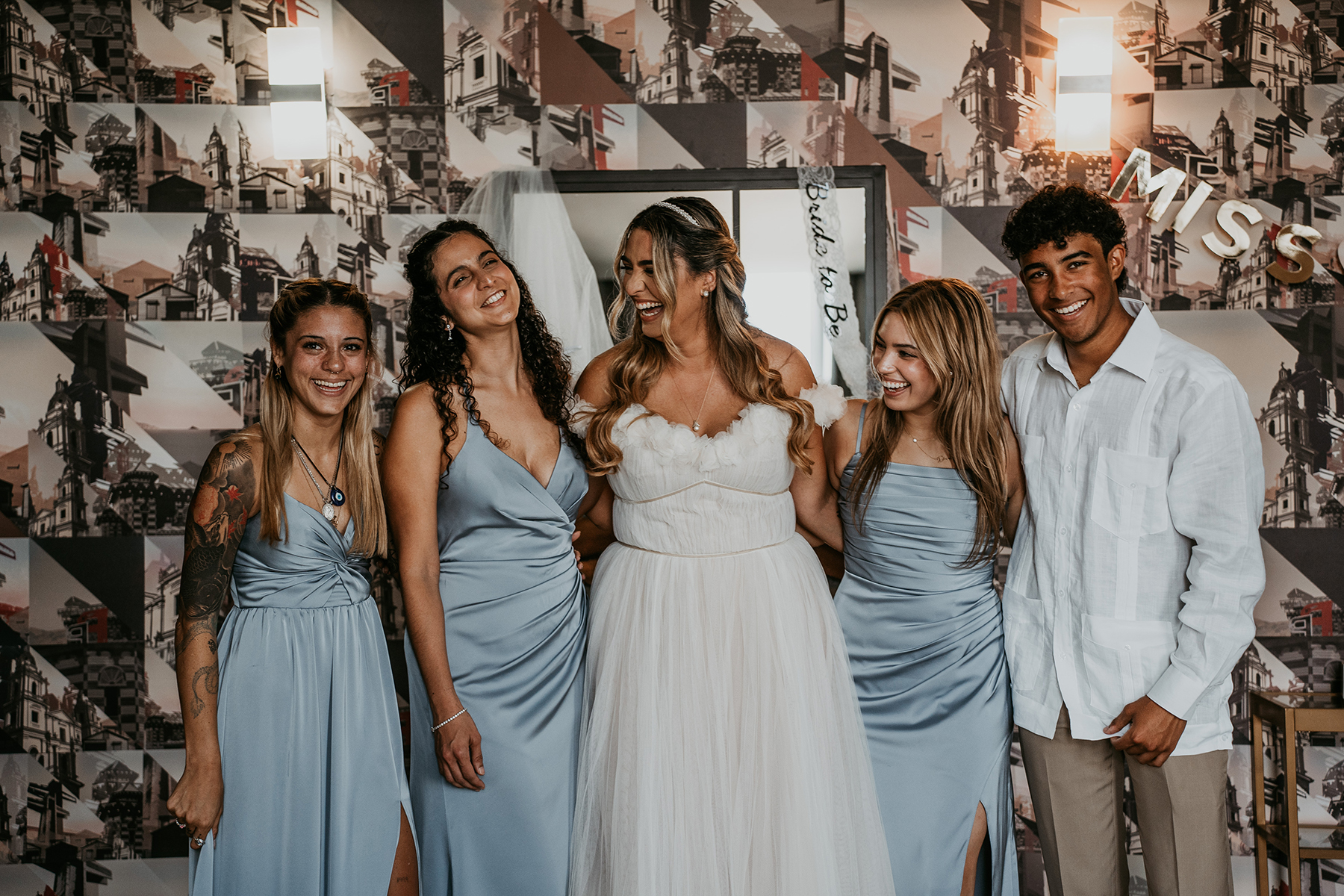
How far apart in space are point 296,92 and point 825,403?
238cm

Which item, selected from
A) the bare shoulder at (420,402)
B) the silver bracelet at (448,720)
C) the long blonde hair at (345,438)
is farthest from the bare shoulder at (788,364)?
the silver bracelet at (448,720)

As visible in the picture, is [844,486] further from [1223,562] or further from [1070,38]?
[1070,38]

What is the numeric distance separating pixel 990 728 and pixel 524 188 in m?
2.45

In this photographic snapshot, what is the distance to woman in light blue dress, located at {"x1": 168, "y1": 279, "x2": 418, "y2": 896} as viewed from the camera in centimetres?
169

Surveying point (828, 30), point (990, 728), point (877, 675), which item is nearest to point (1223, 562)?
point (990, 728)

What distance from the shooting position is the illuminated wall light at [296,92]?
9.98 ft

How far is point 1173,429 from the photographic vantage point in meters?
1.85

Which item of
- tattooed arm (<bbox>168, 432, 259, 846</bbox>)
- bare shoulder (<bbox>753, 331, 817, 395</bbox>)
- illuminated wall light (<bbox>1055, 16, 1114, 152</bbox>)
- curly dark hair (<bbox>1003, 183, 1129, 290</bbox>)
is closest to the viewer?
tattooed arm (<bbox>168, 432, 259, 846</bbox>)

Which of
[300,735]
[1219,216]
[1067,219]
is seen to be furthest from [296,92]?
[1219,216]

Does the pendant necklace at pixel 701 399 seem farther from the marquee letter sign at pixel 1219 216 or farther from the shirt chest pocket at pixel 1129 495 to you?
the marquee letter sign at pixel 1219 216

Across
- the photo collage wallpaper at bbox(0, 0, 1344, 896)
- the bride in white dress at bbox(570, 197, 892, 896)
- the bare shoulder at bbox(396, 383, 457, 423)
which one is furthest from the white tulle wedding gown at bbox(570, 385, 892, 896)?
the photo collage wallpaper at bbox(0, 0, 1344, 896)

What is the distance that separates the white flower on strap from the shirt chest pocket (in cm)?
60

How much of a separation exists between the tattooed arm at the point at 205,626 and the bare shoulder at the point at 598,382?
0.82 metres

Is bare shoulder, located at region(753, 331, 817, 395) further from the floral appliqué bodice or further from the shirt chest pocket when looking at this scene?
the shirt chest pocket
